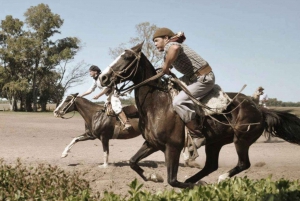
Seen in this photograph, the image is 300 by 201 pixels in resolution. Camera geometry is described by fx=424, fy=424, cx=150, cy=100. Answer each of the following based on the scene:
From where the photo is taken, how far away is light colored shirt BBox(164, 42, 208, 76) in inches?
282

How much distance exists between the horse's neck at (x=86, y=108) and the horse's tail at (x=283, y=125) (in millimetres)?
5238

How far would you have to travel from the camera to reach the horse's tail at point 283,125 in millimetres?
8438

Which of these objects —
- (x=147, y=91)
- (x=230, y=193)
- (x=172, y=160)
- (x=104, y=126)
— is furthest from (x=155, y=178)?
(x=104, y=126)

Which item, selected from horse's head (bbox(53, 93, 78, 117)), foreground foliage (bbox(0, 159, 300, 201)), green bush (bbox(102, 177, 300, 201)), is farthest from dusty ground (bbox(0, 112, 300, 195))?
green bush (bbox(102, 177, 300, 201))

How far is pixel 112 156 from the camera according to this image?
47.7 feet

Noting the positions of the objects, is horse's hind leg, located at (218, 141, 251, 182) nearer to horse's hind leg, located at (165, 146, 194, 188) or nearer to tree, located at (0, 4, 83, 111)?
horse's hind leg, located at (165, 146, 194, 188)

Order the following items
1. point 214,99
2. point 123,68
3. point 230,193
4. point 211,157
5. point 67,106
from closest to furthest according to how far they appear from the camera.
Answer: point 230,193
point 123,68
point 214,99
point 211,157
point 67,106

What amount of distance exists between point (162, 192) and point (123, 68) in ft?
8.10

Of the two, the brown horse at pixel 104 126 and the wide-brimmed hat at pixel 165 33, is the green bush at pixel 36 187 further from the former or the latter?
the brown horse at pixel 104 126

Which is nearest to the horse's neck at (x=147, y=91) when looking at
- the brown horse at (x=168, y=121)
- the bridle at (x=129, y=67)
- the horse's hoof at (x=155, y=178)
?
the brown horse at (x=168, y=121)

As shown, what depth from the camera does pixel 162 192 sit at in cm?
528

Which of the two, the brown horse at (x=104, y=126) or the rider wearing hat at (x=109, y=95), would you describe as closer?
A: the rider wearing hat at (x=109, y=95)

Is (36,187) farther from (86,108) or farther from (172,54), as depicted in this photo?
(86,108)

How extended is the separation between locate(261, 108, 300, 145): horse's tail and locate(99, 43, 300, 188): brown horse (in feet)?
0.10
